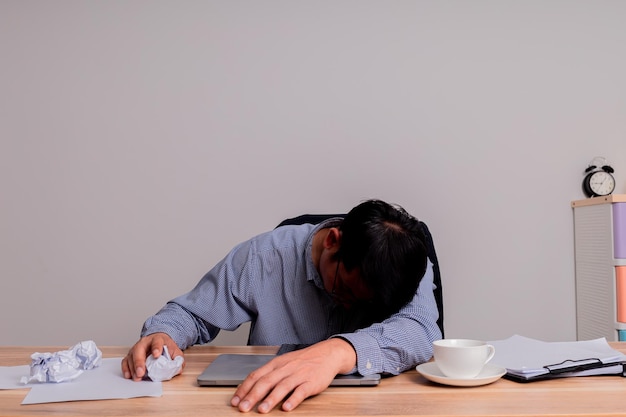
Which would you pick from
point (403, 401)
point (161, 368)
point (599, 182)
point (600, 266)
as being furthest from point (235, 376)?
point (599, 182)

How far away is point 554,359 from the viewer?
1138 millimetres

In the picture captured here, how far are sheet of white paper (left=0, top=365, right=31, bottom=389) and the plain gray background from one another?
1677mm

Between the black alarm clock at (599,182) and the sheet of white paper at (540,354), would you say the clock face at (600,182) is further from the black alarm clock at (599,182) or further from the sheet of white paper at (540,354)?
the sheet of white paper at (540,354)

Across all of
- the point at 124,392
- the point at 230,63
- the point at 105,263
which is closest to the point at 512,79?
the point at 230,63

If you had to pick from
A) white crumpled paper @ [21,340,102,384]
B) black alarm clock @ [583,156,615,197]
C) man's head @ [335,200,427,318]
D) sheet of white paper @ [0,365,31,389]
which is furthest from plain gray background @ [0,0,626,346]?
white crumpled paper @ [21,340,102,384]

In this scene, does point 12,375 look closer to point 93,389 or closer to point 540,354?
point 93,389

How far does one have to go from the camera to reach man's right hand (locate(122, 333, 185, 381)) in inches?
42.0

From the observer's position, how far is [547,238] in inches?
115

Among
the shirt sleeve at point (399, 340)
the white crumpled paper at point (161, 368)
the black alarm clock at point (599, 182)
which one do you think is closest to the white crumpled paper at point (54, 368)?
the white crumpled paper at point (161, 368)

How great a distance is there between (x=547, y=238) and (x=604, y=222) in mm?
305

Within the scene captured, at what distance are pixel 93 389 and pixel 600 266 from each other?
236cm

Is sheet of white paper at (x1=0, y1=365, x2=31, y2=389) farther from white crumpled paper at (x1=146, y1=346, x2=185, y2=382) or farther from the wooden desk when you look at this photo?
white crumpled paper at (x1=146, y1=346, x2=185, y2=382)

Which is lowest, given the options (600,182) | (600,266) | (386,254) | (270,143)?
(600,266)

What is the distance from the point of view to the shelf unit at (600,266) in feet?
8.54
